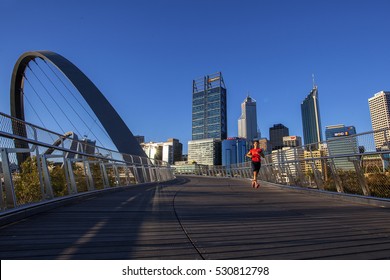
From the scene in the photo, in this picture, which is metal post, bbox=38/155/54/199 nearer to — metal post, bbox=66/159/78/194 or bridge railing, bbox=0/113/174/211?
bridge railing, bbox=0/113/174/211

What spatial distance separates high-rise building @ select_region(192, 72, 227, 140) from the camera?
164 meters

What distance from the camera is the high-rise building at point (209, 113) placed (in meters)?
164

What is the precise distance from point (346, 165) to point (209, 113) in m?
168

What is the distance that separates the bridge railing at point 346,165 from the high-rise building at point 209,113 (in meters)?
149

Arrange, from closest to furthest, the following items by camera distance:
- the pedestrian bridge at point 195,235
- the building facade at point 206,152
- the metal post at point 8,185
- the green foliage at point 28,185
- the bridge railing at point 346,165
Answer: the pedestrian bridge at point 195,235 → the metal post at point 8,185 → the green foliage at point 28,185 → the bridge railing at point 346,165 → the building facade at point 206,152

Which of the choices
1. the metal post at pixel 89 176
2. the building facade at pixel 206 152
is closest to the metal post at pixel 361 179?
the metal post at pixel 89 176

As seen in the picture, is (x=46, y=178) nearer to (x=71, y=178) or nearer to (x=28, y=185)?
(x=28, y=185)

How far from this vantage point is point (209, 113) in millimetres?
174000

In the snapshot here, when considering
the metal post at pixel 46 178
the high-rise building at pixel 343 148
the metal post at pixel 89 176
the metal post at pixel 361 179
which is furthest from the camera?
the metal post at pixel 89 176

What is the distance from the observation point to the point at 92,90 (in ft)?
98.9

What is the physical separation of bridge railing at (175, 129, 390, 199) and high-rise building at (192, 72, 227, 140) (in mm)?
149225

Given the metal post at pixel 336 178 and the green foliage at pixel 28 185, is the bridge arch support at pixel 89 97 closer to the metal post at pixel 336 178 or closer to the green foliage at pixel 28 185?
the metal post at pixel 336 178
